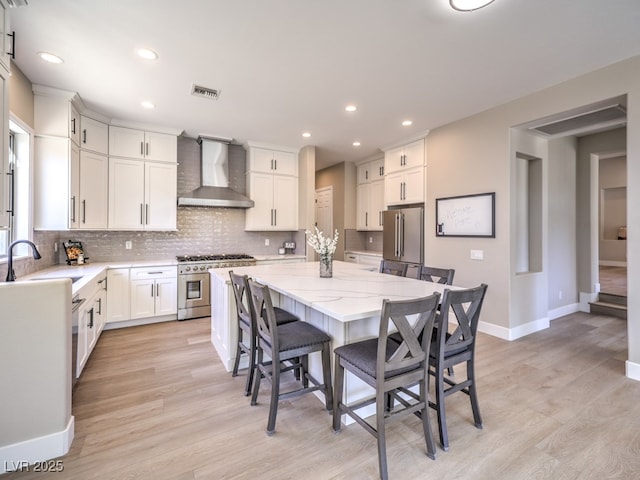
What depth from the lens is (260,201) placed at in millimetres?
5277

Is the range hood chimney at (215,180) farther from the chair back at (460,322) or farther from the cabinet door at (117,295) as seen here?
the chair back at (460,322)

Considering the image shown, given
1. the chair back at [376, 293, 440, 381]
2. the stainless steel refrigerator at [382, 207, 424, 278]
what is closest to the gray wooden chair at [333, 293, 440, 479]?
the chair back at [376, 293, 440, 381]

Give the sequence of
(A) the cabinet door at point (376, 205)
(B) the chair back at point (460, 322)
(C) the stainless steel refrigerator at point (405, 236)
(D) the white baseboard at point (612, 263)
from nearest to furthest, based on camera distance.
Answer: (B) the chair back at point (460, 322) < (C) the stainless steel refrigerator at point (405, 236) < (A) the cabinet door at point (376, 205) < (D) the white baseboard at point (612, 263)

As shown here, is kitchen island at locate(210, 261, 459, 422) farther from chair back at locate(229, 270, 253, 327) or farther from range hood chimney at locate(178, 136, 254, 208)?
range hood chimney at locate(178, 136, 254, 208)

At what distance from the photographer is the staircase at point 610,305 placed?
14.9 feet

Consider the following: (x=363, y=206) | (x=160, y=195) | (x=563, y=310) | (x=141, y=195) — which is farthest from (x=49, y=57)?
(x=563, y=310)

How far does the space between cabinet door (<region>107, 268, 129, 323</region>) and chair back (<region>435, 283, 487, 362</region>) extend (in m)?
4.00

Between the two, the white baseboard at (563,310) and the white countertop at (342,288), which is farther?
the white baseboard at (563,310)

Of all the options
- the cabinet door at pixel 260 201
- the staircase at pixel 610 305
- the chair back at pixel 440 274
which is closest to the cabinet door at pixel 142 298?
the cabinet door at pixel 260 201

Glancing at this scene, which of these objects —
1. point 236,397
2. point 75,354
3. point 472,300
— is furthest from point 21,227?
point 472,300

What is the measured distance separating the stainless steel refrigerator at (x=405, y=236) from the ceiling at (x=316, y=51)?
1.56 m

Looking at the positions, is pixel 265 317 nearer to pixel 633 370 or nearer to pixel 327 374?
pixel 327 374

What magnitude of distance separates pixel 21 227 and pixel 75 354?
1.77m

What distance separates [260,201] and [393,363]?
4131 millimetres
